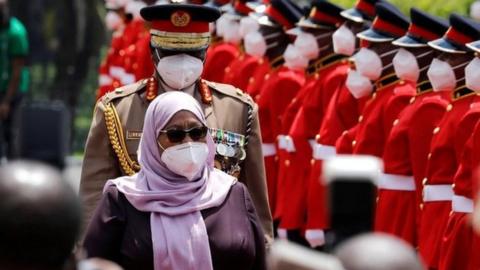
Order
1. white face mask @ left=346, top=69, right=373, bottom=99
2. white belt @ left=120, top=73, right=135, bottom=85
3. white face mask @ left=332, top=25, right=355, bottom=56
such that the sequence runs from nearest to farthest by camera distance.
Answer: white face mask @ left=346, top=69, right=373, bottom=99
white face mask @ left=332, top=25, right=355, bottom=56
white belt @ left=120, top=73, right=135, bottom=85

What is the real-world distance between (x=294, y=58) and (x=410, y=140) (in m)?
2.46

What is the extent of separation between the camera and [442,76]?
973 centimetres

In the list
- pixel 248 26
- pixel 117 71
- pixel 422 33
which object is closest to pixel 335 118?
pixel 422 33

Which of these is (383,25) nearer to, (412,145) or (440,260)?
(412,145)

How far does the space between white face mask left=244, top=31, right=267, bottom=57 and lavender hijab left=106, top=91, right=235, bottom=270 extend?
620 centimetres

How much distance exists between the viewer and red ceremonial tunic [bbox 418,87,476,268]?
944 cm

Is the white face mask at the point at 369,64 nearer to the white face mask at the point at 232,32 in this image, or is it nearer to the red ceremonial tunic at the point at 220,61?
the white face mask at the point at 232,32

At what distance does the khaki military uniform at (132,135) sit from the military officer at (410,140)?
6.51ft

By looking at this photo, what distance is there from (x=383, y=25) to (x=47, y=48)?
18173 millimetres

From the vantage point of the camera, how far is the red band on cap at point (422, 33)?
34.4 feet

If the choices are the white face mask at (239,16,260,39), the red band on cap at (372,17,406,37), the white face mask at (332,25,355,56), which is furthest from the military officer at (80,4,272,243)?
the white face mask at (239,16,260,39)

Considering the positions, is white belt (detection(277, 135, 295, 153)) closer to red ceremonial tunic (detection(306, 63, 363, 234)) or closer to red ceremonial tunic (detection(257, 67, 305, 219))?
red ceremonial tunic (detection(257, 67, 305, 219))

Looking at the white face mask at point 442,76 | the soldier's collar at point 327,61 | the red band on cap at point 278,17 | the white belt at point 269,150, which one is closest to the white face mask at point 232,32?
the red band on cap at point 278,17

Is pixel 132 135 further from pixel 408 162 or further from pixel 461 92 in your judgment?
pixel 408 162
